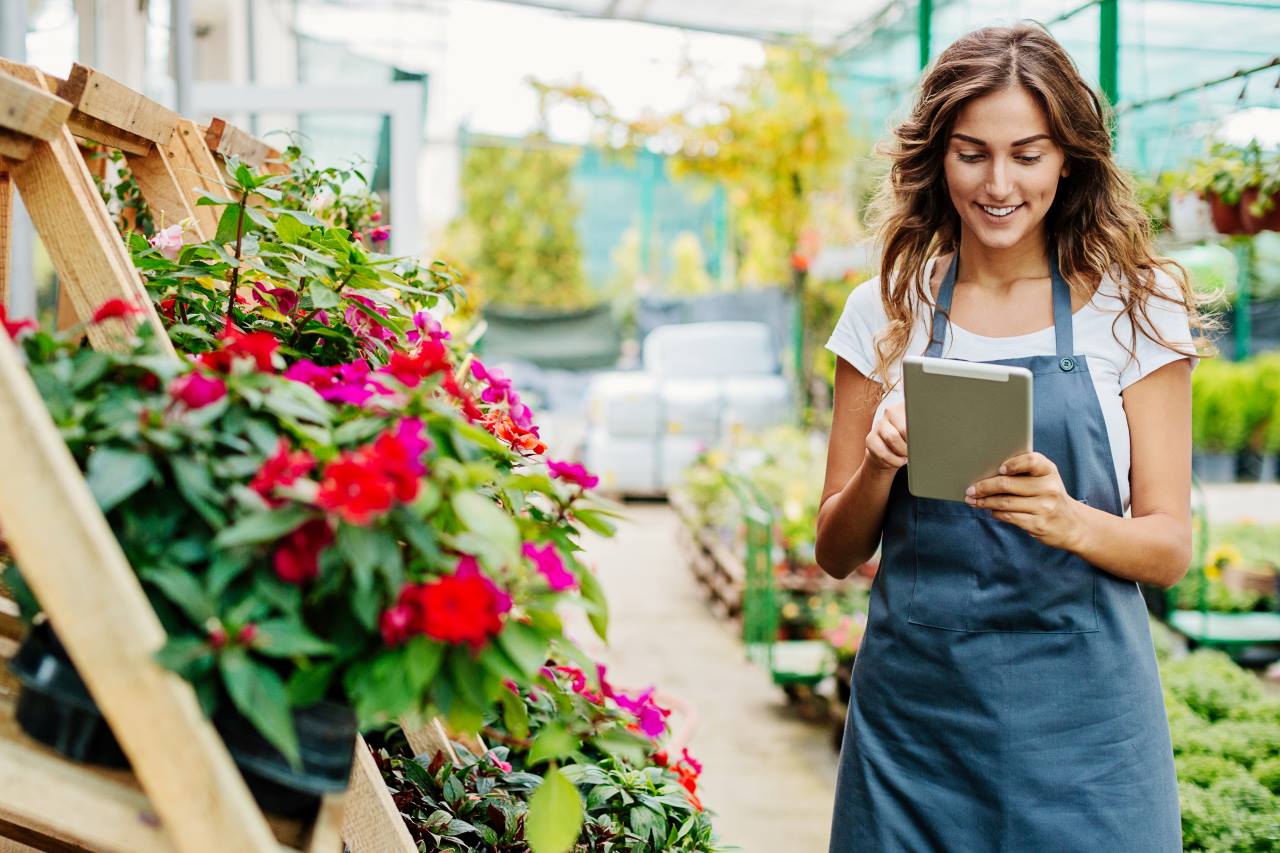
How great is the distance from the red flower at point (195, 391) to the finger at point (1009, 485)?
0.81 meters

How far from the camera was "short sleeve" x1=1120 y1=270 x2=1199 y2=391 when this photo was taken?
4.39 ft

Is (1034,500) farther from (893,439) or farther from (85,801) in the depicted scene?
(85,801)

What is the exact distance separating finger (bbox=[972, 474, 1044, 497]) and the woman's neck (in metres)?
0.33

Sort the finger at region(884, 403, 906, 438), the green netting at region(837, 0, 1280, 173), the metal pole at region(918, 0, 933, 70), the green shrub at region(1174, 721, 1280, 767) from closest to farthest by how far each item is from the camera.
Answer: the finger at region(884, 403, 906, 438), the green shrub at region(1174, 721, 1280, 767), the green netting at region(837, 0, 1280, 173), the metal pole at region(918, 0, 933, 70)

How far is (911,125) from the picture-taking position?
148 centimetres

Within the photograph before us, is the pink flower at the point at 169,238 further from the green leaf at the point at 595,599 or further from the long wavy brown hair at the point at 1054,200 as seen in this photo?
the long wavy brown hair at the point at 1054,200

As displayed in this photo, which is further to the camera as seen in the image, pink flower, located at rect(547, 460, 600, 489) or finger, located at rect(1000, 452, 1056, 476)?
finger, located at rect(1000, 452, 1056, 476)

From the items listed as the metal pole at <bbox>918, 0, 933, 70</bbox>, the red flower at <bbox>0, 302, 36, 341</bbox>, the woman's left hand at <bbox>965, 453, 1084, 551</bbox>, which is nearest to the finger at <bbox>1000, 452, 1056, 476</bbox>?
the woman's left hand at <bbox>965, 453, 1084, 551</bbox>

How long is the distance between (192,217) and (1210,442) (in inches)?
425

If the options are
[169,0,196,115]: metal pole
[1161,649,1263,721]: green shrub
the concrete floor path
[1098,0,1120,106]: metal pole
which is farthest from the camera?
[1098,0,1120,106]: metal pole

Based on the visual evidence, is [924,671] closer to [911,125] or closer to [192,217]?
[911,125]

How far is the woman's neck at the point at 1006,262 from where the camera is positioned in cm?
146

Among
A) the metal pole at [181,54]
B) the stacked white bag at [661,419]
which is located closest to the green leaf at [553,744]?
the metal pole at [181,54]

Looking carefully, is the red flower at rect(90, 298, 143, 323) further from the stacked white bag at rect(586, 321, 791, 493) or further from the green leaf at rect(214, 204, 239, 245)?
the stacked white bag at rect(586, 321, 791, 493)
